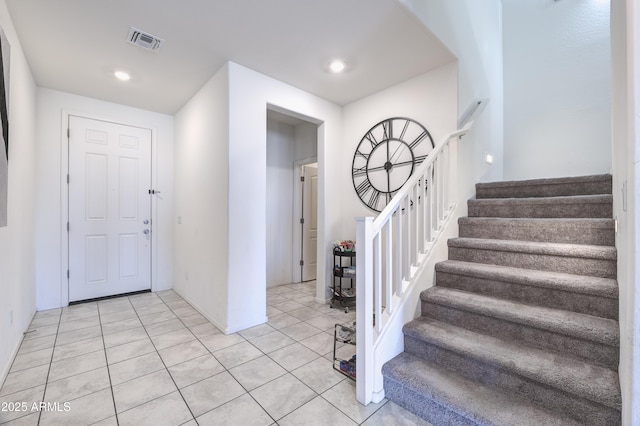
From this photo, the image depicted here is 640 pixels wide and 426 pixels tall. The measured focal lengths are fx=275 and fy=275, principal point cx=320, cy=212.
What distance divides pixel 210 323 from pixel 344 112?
9.89 ft

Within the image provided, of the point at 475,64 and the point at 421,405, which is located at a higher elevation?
the point at 475,64

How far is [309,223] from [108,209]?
2806 mm

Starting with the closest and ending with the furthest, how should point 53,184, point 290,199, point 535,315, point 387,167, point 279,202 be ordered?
point 535,315, point 387,167, point 53,184, point 279,202, point 290,199

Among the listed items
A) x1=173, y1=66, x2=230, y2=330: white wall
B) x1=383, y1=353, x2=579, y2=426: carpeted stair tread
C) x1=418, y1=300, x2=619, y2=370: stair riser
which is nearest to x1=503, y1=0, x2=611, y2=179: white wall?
x1=418, y1=300, x2=619, y2=370: stair riser

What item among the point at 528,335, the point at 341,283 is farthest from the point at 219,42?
the point at 528,335

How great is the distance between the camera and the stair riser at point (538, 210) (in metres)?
2.07

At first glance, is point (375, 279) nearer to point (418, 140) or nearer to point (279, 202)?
point (418, 140)

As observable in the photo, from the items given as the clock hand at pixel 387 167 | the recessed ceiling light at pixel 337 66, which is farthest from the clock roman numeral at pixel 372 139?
the recessed ceiling light at pixel 337 66

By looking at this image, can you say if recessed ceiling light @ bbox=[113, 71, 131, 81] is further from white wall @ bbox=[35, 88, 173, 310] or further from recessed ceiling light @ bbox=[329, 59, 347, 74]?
recessed ceiling light @ bbox=[329, 59, 347, 74]

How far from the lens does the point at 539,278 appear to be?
1736 millimetres

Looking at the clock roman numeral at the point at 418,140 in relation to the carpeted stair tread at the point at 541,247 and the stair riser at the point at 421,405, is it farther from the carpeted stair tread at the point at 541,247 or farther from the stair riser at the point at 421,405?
the stair riser at the point at 421,405

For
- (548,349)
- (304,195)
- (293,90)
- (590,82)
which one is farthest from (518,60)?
(548,349)

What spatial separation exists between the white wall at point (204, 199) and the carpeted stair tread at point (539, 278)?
197cm

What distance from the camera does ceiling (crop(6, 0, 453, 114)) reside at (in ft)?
6.45
